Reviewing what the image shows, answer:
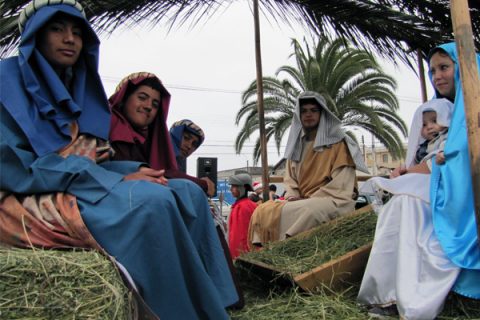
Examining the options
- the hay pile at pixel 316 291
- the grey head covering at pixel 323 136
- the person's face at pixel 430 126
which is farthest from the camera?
the grey head covering at pixel 323 136

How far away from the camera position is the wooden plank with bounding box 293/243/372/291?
8.73ft

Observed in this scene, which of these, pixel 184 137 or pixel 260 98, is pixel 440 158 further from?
pixel 260 98

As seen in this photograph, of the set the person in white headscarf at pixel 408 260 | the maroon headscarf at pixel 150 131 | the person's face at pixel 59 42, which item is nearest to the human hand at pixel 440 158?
the person in white headscarf at pixel 408 260

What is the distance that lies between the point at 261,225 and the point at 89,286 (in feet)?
9.28

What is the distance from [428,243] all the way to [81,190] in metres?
1.78

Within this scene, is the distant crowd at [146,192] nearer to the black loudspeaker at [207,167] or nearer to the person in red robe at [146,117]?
the person in red robe at [146,117]

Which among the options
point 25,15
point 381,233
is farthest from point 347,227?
point 25,15

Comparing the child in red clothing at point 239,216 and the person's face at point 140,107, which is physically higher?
the person's face at point 140,107

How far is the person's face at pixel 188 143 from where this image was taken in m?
4.64

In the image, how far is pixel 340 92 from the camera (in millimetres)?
14227

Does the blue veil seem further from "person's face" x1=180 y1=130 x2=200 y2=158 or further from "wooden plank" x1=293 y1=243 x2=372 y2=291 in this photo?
"person's face" x1=180 y1=130 x2=200 y2=158

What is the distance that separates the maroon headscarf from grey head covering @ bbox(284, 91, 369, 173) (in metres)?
1.91

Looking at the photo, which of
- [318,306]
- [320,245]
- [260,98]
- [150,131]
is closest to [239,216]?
[260,98]

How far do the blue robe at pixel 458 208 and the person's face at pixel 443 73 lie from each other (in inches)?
22.2
